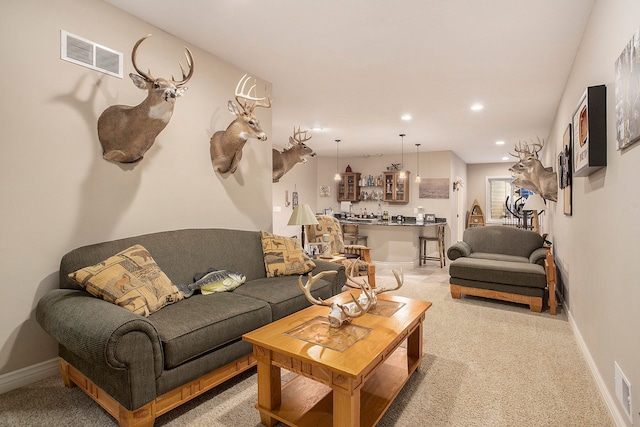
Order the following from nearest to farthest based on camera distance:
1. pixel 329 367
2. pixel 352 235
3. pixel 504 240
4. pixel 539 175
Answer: pixel 329 367
pixel 539 175
pixel 504 240
pixel 352 235

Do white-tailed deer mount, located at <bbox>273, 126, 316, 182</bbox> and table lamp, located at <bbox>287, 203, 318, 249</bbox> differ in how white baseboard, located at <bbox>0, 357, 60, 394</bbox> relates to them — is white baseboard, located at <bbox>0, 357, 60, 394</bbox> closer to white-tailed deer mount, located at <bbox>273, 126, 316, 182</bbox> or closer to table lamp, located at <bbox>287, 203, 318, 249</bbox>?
table lamp, located at <bbox>287, 203, 318, 249</bbox>

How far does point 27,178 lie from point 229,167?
161 cm

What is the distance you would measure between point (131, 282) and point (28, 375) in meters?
0.94

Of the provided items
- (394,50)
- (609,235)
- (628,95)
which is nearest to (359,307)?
(609,235)

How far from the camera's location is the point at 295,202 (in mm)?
7969

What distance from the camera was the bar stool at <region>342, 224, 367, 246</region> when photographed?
24.4 ft

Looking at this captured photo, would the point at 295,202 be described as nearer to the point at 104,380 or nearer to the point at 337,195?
the point at 337,195

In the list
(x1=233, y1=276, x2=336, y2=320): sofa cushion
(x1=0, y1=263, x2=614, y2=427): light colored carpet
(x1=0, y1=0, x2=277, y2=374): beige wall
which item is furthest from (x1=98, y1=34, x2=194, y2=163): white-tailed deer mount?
(x1=0, y1=263, x2=614, y2=427): light colored carpet

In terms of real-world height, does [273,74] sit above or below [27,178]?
above

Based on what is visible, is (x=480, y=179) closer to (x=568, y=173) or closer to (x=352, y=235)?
(x=352, y=235)

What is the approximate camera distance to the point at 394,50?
3.10m

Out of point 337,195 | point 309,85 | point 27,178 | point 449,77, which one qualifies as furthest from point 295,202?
point 27,178

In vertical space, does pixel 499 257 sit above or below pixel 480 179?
below

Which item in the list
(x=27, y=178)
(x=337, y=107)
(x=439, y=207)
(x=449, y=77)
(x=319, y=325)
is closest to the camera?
(x=319, y=325)
